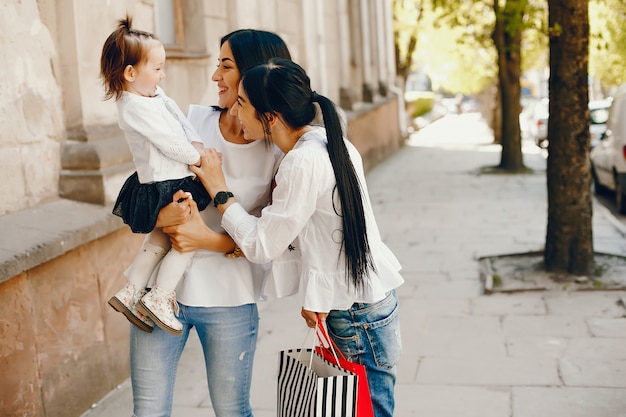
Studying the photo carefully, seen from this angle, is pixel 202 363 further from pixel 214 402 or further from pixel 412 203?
pixel 412 203

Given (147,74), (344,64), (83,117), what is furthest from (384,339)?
(344,64)

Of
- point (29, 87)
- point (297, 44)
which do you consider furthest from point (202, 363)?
point (297, 44)

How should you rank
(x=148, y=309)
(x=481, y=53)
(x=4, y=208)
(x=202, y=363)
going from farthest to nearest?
1. (x=481, y=53)
2. (x=202, y=363)
3. (x=4, y=208)
4. (x=148, y=309)

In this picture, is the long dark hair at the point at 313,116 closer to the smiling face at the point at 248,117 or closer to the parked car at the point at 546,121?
the smiling face at the point at 248,117

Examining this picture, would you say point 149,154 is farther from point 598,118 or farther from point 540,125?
point 540,125

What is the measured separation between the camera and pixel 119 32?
3.12 metres

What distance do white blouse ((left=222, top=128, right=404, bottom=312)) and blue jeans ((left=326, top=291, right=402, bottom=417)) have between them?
0.06 m

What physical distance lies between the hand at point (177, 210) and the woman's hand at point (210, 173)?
77 mm

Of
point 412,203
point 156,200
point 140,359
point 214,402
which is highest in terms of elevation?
point 156,200

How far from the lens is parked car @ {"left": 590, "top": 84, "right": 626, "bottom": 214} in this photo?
40.1ft

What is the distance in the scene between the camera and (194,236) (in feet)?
10.1

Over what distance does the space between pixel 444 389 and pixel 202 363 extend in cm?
166

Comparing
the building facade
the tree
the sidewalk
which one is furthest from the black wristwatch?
the tree

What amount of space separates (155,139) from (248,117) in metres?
0.35
